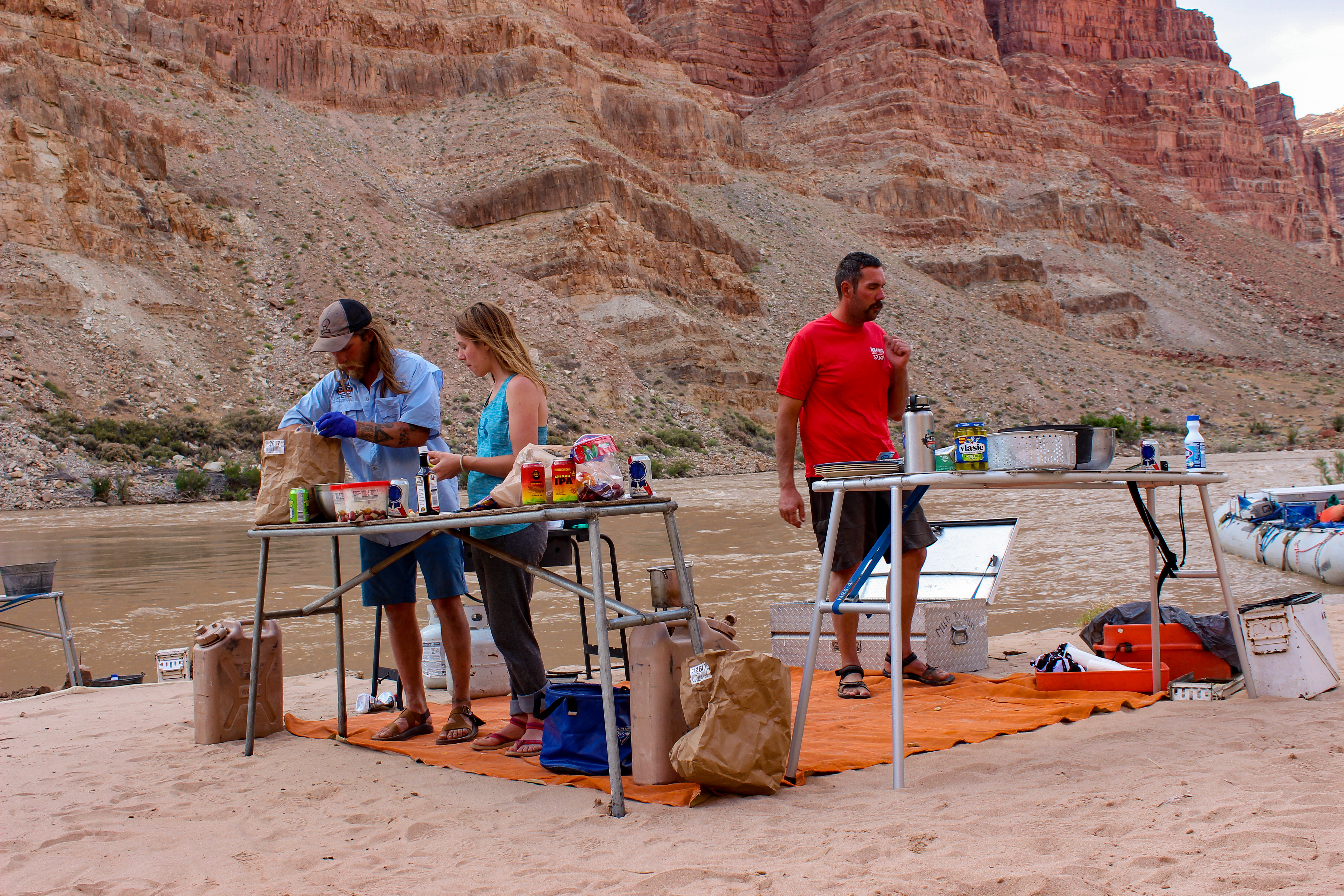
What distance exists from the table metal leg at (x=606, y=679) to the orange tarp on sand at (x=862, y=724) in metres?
0.14

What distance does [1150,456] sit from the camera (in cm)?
356

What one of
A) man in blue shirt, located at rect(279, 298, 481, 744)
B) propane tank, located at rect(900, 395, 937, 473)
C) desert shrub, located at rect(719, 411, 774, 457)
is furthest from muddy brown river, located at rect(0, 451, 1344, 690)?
desert shrub, located at rect(719, 411, 774, 457)

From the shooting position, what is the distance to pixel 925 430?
121 inches

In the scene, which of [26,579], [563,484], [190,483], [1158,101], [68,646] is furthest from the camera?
[1158,101]

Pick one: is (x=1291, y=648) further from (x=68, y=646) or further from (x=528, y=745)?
(x=68, y=646)

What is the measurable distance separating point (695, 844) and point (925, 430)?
1397mm

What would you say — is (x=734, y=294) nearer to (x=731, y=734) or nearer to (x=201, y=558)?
(x=201, y=558)

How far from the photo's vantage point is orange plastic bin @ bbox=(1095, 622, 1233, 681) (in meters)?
4.29

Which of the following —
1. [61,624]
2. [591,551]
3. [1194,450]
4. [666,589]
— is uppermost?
[1194,450]

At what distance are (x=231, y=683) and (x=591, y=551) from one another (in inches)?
79.2

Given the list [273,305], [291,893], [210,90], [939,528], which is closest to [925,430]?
[291,893]

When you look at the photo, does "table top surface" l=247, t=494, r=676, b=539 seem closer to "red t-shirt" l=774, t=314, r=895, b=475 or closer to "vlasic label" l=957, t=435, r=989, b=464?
"vlasic label" l=957, t=435, r=989, b=464

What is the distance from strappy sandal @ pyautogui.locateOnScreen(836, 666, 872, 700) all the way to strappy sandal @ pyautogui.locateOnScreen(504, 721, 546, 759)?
1366mm

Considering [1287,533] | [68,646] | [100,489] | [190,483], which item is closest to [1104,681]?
[68,646]
